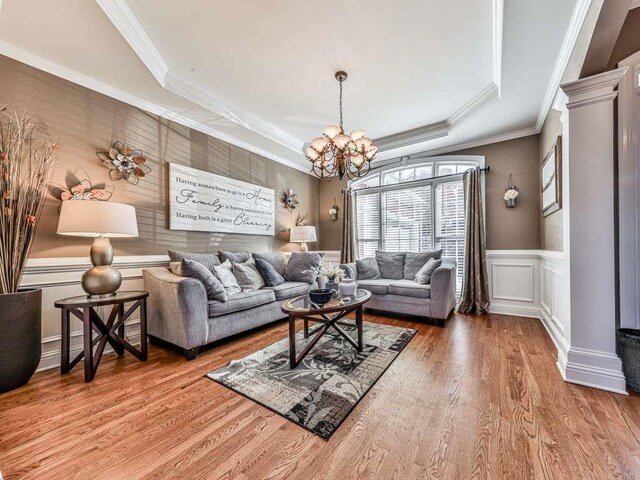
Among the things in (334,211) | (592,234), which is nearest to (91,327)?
(592,234)

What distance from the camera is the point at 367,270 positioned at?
4250 mm

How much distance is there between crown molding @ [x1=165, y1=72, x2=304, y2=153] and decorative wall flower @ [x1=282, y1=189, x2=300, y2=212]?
2.62ft

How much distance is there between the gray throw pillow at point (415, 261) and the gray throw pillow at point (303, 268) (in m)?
1.37

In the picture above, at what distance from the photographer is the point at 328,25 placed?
209 cm

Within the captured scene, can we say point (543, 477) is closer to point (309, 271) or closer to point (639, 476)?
point (639, 476)

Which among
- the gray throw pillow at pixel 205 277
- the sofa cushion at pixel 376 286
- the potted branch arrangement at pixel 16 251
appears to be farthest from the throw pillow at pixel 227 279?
the sofa cushion at pixel 376 286

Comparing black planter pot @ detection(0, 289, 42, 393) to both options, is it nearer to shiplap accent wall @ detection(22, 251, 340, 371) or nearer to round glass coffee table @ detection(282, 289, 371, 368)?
shiplap accent wall @ detection(22, 251, 340, 371)

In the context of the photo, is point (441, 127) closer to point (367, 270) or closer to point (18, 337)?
point (367, 270)

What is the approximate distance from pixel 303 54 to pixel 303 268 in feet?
8.38

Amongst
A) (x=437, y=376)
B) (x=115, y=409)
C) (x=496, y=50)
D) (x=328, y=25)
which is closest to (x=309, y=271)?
(x=437, y=376)

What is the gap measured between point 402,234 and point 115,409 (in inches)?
171

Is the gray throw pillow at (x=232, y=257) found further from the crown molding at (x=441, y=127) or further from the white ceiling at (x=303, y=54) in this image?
the crown molding at (x=441, y=127)

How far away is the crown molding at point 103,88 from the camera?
2.17 meters

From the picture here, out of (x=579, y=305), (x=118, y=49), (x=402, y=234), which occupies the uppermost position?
(x=118, y=49)
